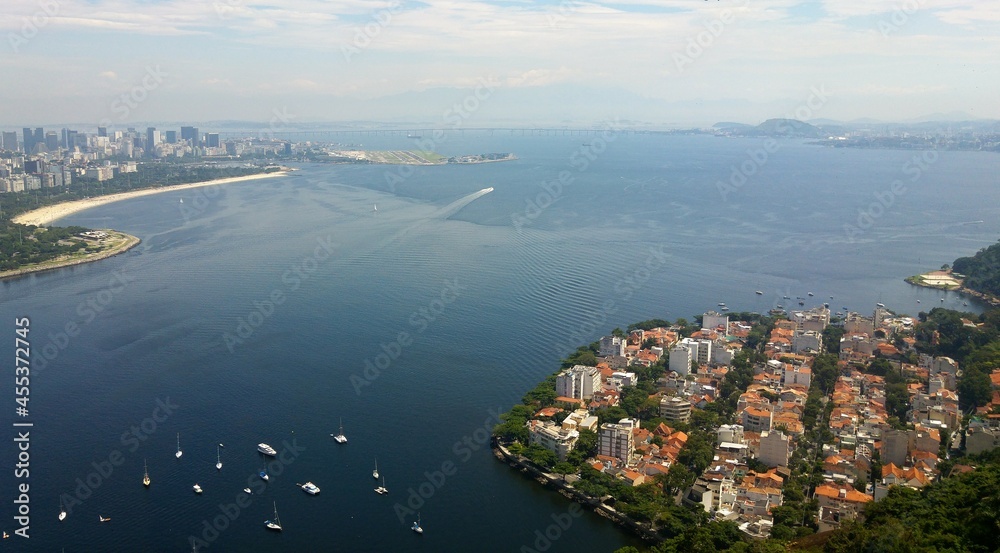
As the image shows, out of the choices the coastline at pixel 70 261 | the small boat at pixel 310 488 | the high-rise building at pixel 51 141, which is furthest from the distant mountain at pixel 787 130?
the small boat at pixel 310 488

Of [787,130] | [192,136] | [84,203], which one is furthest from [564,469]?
[787,130]

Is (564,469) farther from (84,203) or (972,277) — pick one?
(84,203)

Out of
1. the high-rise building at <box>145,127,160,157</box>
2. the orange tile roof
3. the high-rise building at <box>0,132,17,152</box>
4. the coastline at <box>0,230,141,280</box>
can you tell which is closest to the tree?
the orange tile roof

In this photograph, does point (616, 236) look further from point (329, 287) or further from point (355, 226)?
point (329, 287)

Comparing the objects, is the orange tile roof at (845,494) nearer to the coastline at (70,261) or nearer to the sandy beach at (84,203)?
the coastline at (70,261)

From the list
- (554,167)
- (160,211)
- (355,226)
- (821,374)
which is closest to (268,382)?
(821,374)

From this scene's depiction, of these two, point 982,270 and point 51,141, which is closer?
point 982,270
